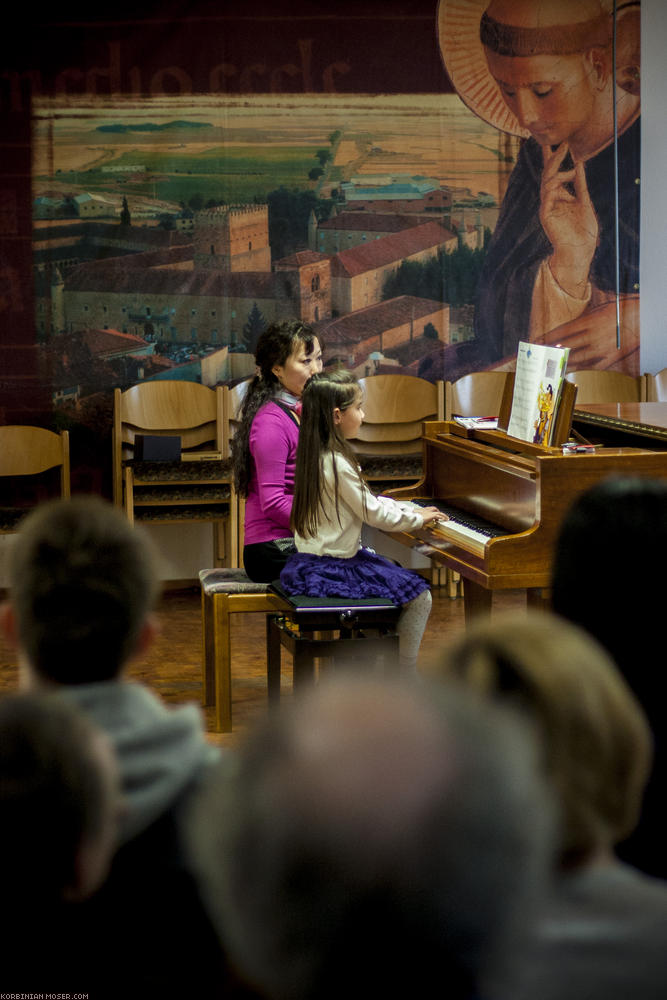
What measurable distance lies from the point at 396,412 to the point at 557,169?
159cm

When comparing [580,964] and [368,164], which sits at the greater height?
[368,164]

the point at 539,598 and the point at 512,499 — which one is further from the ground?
the point at 512,499

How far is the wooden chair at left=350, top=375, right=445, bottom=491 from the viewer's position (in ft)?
20.7

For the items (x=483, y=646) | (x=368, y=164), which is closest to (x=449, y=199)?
(x=368, y=164)

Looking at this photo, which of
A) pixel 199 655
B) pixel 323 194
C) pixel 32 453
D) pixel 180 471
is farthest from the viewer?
pixel 323 194

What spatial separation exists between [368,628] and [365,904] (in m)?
3.00

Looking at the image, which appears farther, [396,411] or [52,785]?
[396,411]

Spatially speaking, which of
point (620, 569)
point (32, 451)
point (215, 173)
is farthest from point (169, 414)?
point (620, 569)

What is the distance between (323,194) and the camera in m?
6.46

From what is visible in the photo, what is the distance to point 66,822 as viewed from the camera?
768 mm

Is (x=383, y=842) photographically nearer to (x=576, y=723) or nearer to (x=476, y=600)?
(x=576, y=723)

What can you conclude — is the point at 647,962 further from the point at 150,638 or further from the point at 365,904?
the point at 150,638

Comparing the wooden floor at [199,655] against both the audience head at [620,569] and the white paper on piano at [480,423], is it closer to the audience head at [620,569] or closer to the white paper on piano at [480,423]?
the white paper on piano at [480,423]

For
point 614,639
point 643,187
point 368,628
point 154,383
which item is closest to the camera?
point 614,639
